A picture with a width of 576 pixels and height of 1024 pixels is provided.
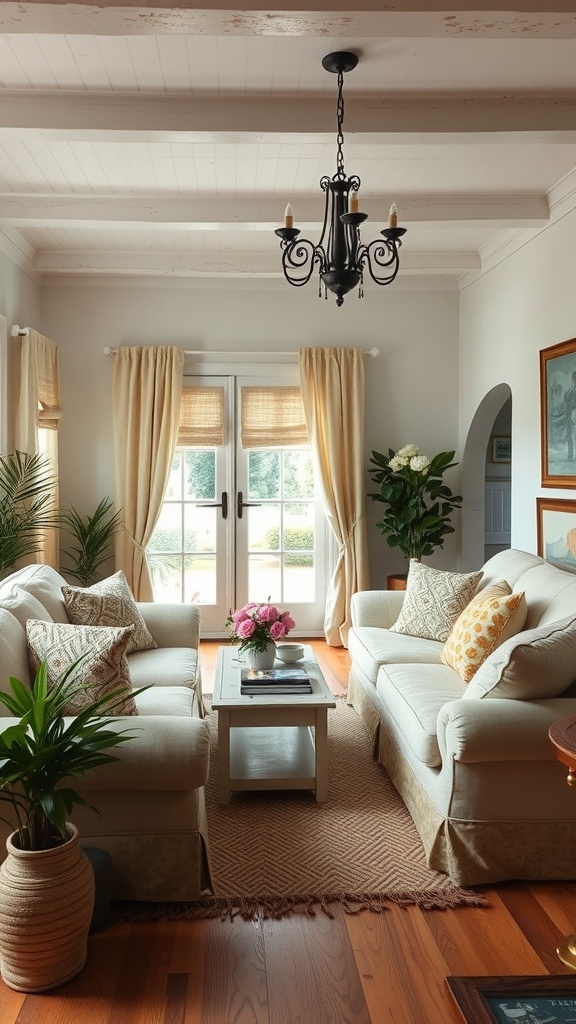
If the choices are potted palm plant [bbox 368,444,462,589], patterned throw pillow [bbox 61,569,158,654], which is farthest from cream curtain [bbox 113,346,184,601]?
patterned throw pillow [bbox 61,569,158,654]

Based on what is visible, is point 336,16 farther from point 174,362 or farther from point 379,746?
point 174,362

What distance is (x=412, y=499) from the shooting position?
575cm

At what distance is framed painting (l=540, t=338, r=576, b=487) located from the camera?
4086mm

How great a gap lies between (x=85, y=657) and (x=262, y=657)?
41.8 inches

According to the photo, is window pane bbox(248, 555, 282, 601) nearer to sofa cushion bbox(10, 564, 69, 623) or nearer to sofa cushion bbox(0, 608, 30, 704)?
sofa cushion bbox(10, 564, 69, 623)

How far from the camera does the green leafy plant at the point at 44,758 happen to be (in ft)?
6.97

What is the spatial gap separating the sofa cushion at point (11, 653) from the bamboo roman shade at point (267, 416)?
336cm

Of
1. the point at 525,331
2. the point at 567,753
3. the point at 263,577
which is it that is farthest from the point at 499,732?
the point at 263,577

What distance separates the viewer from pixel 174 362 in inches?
233

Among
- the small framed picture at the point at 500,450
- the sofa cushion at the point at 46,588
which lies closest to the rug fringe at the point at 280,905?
the sofa cushion at the point at 46,588

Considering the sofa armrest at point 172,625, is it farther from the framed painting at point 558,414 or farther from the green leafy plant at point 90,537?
the framed painting at point 558,414

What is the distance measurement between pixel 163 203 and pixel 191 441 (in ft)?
6.55

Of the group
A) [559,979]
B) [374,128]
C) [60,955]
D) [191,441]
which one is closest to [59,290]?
[191,441]

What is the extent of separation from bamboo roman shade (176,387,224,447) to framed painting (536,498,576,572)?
2.56 meters
